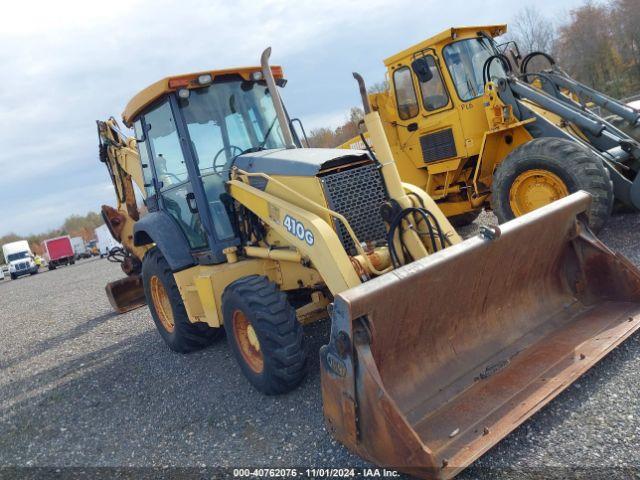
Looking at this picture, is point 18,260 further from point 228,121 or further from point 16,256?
point 228,121

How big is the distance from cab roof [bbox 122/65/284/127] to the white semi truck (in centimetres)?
3811

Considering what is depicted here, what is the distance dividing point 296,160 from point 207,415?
2.11m

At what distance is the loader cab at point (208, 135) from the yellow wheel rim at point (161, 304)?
1.00m

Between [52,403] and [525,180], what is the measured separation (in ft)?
18.9

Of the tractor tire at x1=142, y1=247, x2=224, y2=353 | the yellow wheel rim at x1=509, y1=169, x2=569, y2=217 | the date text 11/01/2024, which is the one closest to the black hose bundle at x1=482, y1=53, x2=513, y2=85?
the yellow wheel rim at x1=509, y1=169, x2=569, y2=217

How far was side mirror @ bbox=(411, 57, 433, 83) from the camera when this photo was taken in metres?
7.70

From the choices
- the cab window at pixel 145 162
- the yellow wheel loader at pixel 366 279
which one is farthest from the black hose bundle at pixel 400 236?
the cab window at pixel 145 162

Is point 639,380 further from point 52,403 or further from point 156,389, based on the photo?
point 52,403

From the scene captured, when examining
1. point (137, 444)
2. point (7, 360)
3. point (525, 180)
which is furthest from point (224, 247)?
point (7, 360)

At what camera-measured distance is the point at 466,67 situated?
25.2ft

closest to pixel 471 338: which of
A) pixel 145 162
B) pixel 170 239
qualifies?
pixel 170 239

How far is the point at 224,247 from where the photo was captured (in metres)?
4.89

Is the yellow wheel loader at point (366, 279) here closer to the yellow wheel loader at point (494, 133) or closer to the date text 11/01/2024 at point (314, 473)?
the date text 11/01/2024 at point (314, 473)

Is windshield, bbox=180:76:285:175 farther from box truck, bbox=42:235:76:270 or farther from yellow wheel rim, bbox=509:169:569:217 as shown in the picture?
box truck, bbox=42:235:76:270
